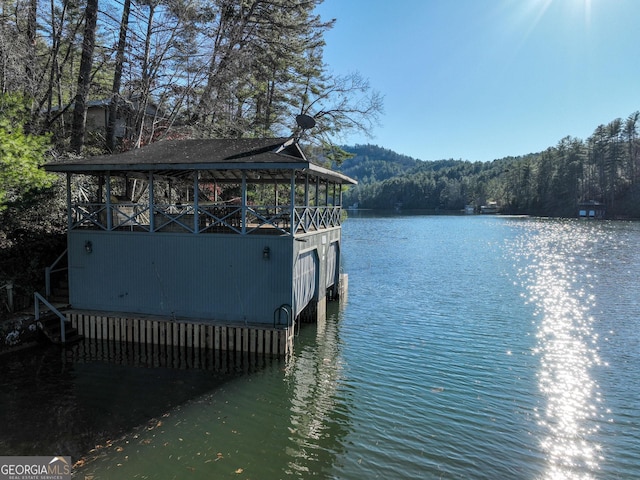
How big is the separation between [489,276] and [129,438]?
23.0m

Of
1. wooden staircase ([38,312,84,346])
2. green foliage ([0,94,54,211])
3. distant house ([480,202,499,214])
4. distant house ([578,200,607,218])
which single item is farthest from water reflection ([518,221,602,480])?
distant house ([480,202,499,214])

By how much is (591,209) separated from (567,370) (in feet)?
322

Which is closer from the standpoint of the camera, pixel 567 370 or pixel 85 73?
pixel 567 370

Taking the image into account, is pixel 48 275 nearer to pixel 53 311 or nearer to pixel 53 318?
pixel 53 311

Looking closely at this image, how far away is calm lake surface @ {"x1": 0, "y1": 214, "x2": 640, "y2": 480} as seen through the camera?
7258 millimetres

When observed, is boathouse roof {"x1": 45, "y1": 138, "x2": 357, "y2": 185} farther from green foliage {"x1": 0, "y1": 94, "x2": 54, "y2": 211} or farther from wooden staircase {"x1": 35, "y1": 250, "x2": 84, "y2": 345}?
wooden staircase {"x1": 35, "y1": 250, "x2": 84, "y2": 345}

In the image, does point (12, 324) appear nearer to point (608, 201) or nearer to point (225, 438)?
point (225, 438)

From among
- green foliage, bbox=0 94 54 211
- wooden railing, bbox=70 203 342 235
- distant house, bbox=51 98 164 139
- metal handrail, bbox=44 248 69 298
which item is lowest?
metal handrail, bbox=44 248 69 298

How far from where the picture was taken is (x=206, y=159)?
37.6 ft

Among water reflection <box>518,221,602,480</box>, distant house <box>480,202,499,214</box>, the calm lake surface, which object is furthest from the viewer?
distant house <box>480,202,499,214</box>

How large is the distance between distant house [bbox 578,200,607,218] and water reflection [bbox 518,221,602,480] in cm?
7856

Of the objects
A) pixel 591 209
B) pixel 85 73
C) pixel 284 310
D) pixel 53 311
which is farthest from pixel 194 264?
pixel 591 209

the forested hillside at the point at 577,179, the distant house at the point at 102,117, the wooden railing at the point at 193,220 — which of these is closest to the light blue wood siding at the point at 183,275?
the wooden railing at the point at 193,220
